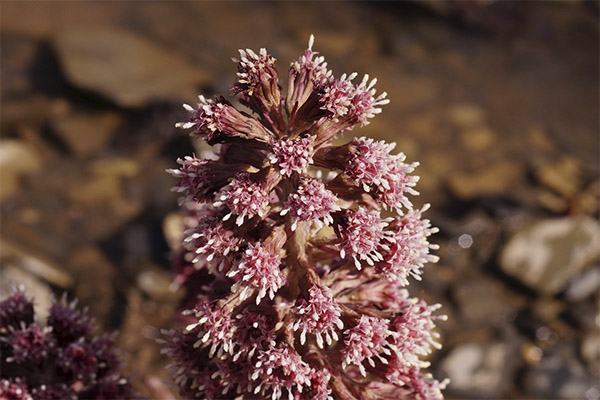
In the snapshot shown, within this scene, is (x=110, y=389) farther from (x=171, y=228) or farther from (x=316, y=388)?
(x=171, y=228)

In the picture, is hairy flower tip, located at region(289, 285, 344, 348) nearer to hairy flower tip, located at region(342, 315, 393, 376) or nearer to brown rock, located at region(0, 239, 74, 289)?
hairy flower tip, located at region(342, 315, 393, 376)

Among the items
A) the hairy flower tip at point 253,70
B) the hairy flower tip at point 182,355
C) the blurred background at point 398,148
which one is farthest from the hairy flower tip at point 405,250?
the blurred background at point 398,148

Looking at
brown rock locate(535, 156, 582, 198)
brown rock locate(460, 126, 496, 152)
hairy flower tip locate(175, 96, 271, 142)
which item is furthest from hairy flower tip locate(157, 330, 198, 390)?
brown rock locate(460, 126, 496, 152)

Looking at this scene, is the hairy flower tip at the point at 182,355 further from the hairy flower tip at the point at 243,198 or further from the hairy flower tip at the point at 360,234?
the hairy flower tip at the point at 360,234

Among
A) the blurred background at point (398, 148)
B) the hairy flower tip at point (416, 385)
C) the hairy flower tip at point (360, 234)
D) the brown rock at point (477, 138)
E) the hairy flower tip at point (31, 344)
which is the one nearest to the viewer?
the hairy flower tip at point (360, 234)

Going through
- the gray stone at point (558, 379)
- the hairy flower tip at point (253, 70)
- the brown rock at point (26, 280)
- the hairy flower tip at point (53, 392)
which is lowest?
the hairy flower tip at point (53, 392)

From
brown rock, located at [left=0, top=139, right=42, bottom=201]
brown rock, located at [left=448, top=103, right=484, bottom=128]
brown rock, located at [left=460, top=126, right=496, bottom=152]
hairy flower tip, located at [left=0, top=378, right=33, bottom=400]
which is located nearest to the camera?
hairy flower tip, located at [left=0, top=378, right=33, bottom=400]

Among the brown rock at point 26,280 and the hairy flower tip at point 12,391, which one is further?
the brown rock at point 26,280
